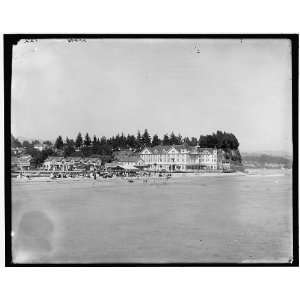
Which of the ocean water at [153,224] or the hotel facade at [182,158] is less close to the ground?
the hotel facade at [182,158]

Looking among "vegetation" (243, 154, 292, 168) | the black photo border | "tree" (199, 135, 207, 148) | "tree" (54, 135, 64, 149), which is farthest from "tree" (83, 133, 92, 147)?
"vegetation" (243, 154, 292, 168)

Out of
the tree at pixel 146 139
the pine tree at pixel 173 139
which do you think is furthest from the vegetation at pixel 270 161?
the tree at pixel 146 139

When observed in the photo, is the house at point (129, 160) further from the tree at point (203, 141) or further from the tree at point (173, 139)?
the tree at point (203, 141)

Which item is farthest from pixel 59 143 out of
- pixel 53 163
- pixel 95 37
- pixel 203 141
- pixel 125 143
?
pixel 203 141

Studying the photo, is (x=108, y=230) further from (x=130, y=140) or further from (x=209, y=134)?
(x=209, y=134)

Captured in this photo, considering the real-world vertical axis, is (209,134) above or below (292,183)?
above

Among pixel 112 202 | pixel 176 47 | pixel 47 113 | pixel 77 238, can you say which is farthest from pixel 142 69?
pixel 77 238
